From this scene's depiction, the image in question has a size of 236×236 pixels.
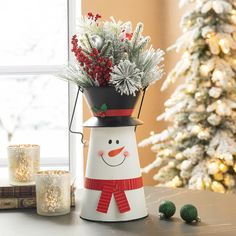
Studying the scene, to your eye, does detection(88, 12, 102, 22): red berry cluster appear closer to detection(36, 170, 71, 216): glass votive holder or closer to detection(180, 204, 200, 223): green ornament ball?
detection(36, 170, 71, 216): glass votive holder

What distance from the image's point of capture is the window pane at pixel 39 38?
428 centimetres

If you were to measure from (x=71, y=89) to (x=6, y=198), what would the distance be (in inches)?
103

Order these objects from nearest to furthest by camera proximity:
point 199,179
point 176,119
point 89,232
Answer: point 89,232 < point 199,179 < point 176,119

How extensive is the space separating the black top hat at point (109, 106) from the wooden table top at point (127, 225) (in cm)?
25

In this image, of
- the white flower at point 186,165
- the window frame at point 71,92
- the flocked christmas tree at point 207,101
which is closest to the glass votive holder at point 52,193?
the flocked christmas tree at point 207,101

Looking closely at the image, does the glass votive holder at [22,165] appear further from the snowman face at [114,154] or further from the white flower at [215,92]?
the white flower at [215,92]

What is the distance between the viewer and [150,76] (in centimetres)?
141

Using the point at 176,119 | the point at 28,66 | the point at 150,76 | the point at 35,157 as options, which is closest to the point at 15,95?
the point at 28,66

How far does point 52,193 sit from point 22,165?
19cm

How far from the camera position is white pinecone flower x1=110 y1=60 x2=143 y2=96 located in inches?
52.9

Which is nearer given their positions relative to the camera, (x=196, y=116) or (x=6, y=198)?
(x=6, y=198)

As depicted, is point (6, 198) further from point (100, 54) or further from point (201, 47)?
point (201, 47)

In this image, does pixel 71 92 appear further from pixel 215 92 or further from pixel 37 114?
pixel 215 92

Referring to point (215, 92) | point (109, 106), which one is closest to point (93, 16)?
point (109, 106)
